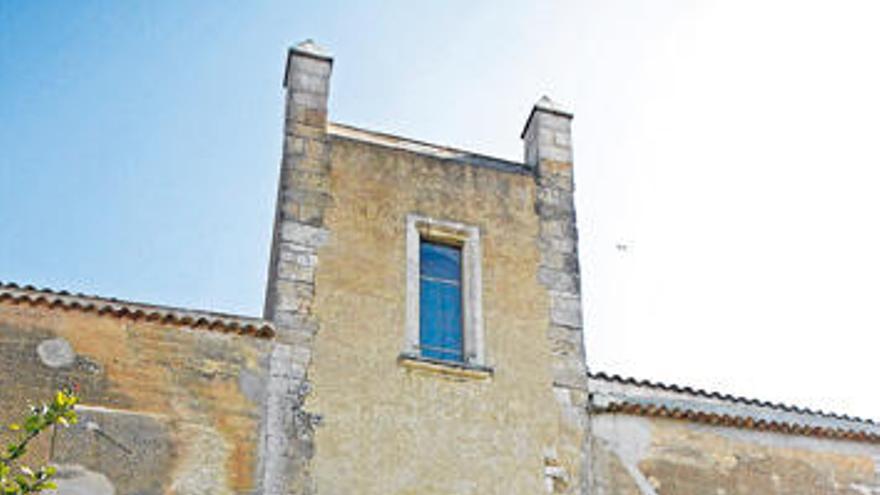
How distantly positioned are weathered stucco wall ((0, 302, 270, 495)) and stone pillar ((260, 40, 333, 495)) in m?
0.18

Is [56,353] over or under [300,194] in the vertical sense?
under

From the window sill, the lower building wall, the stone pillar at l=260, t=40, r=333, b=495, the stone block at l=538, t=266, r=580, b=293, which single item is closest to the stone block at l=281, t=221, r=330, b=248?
the stone pillar at l=260, t=40, r=333, b=495

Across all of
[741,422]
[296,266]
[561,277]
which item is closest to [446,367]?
[296,266]

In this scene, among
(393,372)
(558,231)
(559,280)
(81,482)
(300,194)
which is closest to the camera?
(81,482)

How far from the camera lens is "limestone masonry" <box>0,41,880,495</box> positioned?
10.4 meters

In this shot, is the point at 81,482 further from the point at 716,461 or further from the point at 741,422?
the point at 741,422

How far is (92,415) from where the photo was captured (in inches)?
401

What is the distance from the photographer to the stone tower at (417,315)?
10852 mm

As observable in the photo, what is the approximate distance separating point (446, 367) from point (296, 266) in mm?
1640

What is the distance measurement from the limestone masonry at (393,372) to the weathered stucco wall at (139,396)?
0.6 inches

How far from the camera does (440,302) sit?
1213cm

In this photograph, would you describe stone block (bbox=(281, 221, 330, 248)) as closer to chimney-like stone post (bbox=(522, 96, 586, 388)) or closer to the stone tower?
the stone tower

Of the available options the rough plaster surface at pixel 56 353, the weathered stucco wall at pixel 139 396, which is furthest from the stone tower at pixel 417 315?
the rough plaster surface at pixel 56 353

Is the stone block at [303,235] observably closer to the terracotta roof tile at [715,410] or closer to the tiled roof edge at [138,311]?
the tiled roof edge at [138,311]
